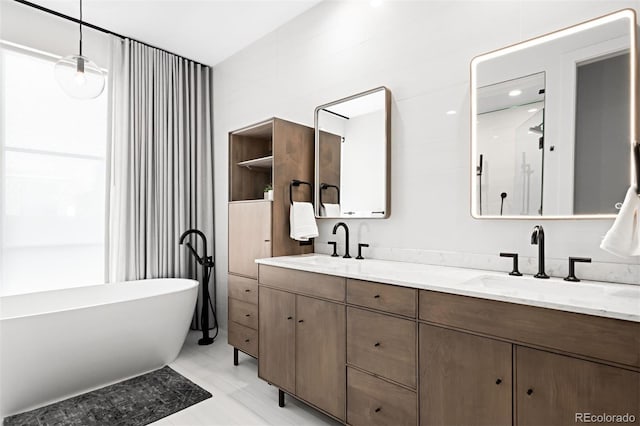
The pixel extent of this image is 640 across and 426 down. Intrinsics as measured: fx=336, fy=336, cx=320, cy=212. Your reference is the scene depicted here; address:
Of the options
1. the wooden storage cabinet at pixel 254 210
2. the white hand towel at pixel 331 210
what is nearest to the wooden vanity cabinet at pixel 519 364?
the white hand towel at pixel 331 210

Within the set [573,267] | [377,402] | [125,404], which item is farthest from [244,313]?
[573,267]

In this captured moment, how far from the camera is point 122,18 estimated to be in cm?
290

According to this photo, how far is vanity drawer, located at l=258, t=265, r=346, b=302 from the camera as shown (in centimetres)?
178

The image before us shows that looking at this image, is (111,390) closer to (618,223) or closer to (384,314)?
(384,314)

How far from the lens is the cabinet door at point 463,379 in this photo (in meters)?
1.21

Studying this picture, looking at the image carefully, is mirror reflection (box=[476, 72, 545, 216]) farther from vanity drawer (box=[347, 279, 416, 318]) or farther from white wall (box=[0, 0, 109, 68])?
white wall (box=[0, 0, 109, 68])

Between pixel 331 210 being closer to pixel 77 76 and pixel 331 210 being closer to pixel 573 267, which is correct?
pixel 573 267

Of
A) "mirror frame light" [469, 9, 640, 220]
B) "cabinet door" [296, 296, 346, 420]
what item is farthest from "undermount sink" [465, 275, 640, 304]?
"cabinet door" [296, 296, 346, 420]

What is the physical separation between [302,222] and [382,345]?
1.18 metres

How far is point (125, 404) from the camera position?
2.16m

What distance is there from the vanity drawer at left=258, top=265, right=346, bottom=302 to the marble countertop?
4cm

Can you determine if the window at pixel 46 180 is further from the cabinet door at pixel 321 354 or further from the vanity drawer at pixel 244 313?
the cabinet door at pixel 321 354

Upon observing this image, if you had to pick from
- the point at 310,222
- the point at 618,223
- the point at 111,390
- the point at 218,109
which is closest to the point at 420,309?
the point at 618,223

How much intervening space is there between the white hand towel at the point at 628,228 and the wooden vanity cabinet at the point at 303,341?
3.86 feet
